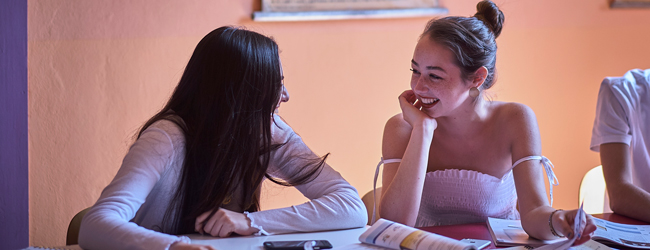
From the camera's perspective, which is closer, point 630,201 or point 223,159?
point 223,159

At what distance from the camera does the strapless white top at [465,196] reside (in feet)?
4.69

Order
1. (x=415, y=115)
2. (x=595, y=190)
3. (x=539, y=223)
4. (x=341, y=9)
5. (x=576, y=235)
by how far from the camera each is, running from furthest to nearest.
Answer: (x=341, y=9)
(x=595, y=190)
(x=415, y=115)
(x=539, y=223)
(x=576, y=235)

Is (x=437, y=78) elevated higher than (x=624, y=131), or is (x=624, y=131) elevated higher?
(x=437, y=78)

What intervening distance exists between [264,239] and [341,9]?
1.50 meters

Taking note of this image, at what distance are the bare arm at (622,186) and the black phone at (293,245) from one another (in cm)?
89

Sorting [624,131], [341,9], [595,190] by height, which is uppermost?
[341,9]

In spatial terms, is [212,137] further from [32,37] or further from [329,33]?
[32,37]

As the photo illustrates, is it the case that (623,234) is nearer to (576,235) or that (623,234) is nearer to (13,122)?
(576,235)

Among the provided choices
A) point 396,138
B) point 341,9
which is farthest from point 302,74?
point 396,138

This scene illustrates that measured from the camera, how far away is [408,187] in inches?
52.5

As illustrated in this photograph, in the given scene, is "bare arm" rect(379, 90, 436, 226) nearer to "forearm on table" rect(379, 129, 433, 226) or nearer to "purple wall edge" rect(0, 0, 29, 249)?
"forearm on table" rect(379, 129, 433, 226)

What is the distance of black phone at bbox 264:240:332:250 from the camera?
0.90 meters

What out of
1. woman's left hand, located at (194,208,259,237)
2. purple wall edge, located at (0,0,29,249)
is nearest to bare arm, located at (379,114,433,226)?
woman's left hand, located at (194,208,259,237)

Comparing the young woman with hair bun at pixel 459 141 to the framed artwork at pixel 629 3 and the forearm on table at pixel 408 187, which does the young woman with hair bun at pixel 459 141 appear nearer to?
the forearm on table at pixel 408 187
